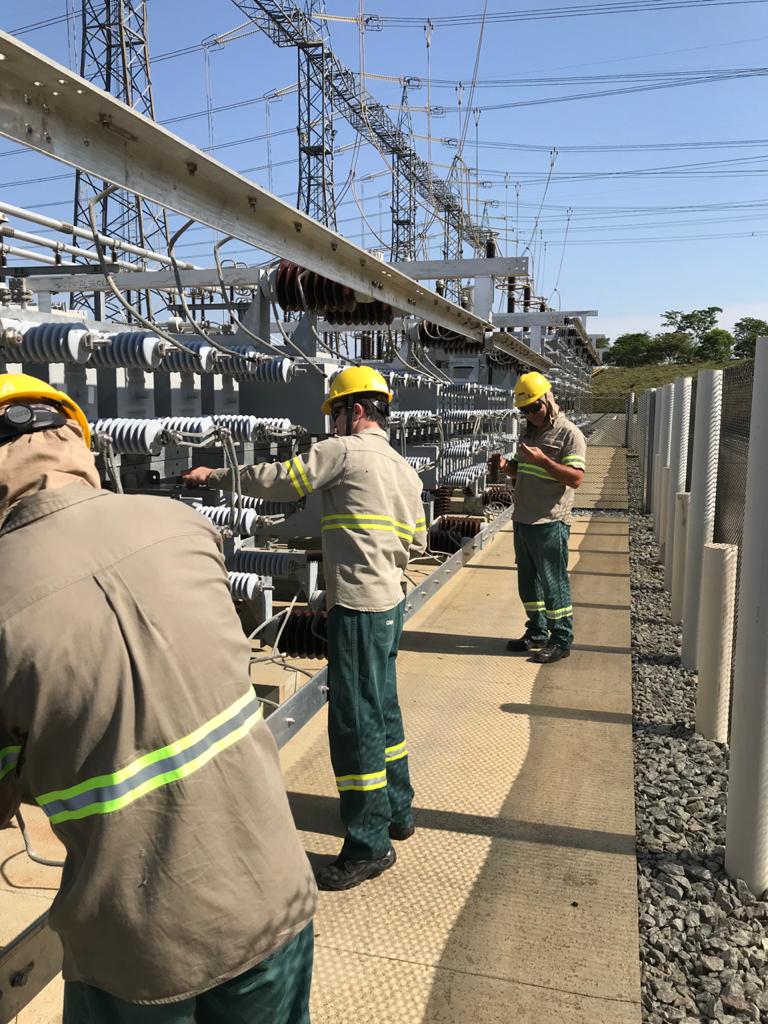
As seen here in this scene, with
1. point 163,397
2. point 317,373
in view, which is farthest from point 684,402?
point 163,397

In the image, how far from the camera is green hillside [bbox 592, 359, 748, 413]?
5381 cm

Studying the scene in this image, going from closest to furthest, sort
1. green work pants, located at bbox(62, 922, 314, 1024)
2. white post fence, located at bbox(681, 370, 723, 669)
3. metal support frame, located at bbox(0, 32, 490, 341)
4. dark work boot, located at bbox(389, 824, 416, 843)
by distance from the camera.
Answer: green work pants, located at bbox(62, 922, 314, 1024) → metal support frame, located at bbox(0, 32, 490, 341) → dark work boot, located at bbox(389, 824, 416, 843) → white post fence, located at bbox(681, 370, 723, 669)

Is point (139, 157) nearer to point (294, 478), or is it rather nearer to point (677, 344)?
point (294, 478)

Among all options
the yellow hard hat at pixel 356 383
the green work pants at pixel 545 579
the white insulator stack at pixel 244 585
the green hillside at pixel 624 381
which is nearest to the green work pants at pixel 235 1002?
the yellow hard hat at pixel 356 383

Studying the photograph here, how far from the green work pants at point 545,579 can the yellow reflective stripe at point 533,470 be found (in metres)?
0.31

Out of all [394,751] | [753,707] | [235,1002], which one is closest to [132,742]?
[235,1002]

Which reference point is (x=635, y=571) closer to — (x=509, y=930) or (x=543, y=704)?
(x=543, y=704)

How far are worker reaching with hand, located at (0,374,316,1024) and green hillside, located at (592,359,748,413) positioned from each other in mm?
53399

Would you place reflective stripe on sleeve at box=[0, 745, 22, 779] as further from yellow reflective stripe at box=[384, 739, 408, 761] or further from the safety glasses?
the safety glasses

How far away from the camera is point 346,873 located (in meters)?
3.05

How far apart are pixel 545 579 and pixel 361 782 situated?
2760mm

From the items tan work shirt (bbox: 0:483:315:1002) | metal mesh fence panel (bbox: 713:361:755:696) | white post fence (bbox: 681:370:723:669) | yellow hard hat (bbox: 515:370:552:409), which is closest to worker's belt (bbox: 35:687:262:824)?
tan work shirt (bbox: 0:483:315:1002)

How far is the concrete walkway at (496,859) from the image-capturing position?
101 inches

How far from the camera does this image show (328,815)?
3557 mm
